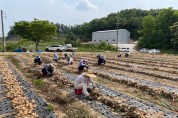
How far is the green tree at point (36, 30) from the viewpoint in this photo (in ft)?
152

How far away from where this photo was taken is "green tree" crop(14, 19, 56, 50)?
46.2 meters

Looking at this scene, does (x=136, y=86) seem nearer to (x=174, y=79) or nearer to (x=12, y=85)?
(x=174, y=79)

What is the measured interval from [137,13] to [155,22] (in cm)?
5399

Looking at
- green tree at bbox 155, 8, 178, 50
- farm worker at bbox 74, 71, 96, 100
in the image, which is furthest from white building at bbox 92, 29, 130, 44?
farm worker at bbox 74, 71, 96, 100

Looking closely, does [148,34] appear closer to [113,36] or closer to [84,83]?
[113,36]

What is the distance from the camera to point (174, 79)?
12633mm

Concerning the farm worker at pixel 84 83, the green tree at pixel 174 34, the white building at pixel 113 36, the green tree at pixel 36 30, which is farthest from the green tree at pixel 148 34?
the farm worker at pixel 84 83

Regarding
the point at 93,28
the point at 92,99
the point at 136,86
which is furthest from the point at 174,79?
the point at 93,28

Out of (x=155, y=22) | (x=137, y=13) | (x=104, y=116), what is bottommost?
(x=104, y=116)

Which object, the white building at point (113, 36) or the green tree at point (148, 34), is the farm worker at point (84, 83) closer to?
the green tree at point (148, 34)

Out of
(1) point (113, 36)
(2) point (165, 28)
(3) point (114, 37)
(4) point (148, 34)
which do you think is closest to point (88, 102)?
(2) point (165, 28)

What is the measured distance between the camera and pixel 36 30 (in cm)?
4638

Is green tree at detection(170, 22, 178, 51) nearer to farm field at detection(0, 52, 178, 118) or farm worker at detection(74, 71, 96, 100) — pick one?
farm field at detection(0, 52, 178, 118)

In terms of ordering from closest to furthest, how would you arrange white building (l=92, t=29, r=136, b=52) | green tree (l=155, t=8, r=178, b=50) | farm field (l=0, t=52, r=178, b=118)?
farm field (l=0, t=52, r=178, b=118), green tree (l=155, t=8, r=178, b=50), white building (l=92, t=29, r=136, b=52)
